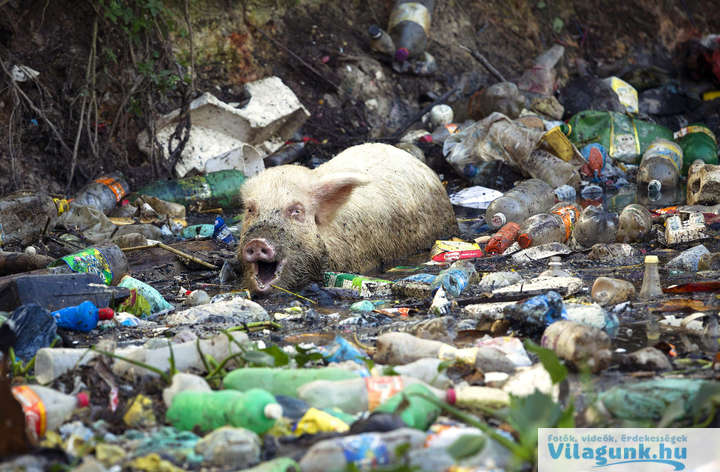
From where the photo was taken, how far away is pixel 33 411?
7.09 ft

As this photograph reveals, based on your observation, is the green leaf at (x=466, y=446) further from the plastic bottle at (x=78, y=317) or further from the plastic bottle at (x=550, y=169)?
the plastic bottle at (x=550, y=169)

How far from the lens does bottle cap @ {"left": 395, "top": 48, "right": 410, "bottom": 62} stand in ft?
33.5

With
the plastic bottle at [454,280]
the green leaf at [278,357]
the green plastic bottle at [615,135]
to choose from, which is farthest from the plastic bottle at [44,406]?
the green plastic bottle at [615,135]

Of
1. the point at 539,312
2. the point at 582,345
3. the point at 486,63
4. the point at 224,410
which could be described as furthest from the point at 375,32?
the point at 224,410

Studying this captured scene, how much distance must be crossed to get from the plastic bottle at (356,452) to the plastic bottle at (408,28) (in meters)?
8.75

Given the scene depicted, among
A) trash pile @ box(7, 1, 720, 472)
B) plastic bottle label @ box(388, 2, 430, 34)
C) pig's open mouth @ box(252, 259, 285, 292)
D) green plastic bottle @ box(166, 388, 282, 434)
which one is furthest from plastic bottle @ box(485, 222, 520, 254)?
plastic bottle label @ box(388, 2, 430, 34)

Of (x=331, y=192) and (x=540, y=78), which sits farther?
(x=540, y=78)

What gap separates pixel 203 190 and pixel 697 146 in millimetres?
5267

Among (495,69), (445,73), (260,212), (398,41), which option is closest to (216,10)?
(398,41)

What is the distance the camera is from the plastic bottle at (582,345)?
2580mm

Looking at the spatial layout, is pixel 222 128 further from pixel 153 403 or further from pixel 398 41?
pixel 153 403

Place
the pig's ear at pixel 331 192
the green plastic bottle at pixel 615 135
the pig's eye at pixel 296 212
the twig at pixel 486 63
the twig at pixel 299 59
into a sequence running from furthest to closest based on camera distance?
the twig at pixel 486 63 → the twig at pixel 299 59 → the green plastic bottle at pixel 615 135 → the pig's ear at pixel 331 192 → the pig's eye at pixel 296 212

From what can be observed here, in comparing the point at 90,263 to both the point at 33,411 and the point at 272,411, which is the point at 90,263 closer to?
the point at 33,411

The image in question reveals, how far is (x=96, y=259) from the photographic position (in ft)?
14.8
